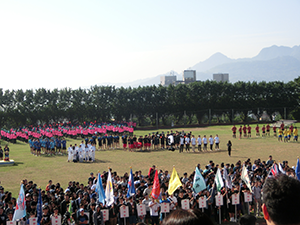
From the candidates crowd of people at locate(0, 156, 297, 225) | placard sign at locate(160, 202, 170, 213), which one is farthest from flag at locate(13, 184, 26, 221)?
placard sign at locate(160, 202, 170, 213)

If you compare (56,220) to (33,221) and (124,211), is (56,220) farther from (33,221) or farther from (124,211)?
(124,211)

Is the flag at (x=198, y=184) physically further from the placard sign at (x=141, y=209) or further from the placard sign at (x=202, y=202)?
the placard sign at (x=141, y=209)

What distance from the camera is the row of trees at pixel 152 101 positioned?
2092 inches

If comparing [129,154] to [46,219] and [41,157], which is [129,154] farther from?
[46,219]

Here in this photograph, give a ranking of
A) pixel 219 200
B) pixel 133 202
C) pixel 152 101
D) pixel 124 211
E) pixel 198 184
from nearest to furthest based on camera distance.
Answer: pixel 124 211 → pixel 133 202 → pixel 219 200 → pixel 198 184 → pixel 152 101

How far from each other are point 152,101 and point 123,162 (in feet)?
116

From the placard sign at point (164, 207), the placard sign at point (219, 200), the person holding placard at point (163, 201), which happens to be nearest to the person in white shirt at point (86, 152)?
the person holding placard at point (163, 201)

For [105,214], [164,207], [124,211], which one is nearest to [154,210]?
[164,207]

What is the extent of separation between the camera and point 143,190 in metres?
11.6

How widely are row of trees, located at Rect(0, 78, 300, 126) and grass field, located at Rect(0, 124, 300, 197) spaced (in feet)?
89.1

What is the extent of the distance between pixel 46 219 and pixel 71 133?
30.8 metres

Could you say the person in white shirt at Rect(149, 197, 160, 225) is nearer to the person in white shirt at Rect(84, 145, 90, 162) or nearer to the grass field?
the grass field

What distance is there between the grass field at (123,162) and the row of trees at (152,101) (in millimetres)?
27167

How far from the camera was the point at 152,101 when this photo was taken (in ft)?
183
